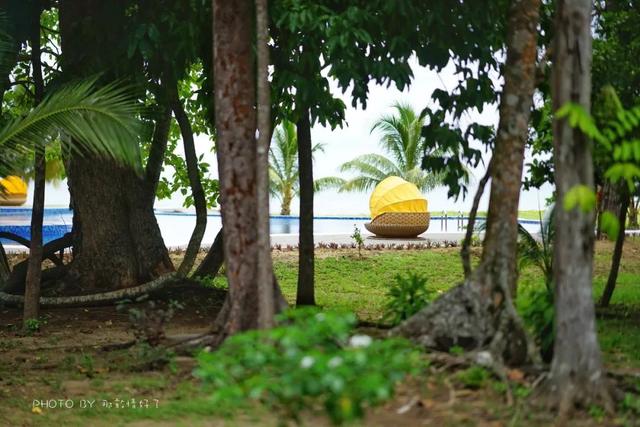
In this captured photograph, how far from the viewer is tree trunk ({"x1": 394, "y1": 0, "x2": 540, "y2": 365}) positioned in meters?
7.38

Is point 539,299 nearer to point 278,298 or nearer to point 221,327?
point 278,298

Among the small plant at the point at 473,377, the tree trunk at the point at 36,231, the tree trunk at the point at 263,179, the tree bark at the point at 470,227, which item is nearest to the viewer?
the small plant at the point at 473,377

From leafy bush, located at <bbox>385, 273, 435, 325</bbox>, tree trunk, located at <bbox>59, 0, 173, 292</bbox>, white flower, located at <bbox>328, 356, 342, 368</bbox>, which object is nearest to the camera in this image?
white flower, located at <bbox>328, 356, 342, 368</bbox>

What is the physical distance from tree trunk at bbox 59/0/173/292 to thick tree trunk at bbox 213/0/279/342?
4537mm

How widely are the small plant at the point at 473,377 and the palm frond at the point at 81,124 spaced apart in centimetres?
325

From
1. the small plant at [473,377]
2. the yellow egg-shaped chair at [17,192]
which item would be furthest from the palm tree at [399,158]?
the small plant at [473,377]

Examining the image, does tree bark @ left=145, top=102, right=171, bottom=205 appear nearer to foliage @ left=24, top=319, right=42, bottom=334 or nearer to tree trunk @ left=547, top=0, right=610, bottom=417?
foliage @ left=24, top=319, right=42, bottom=334

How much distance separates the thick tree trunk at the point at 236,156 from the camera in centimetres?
834

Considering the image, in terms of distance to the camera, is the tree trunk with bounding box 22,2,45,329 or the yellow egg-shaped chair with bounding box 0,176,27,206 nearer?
the tree trunk with bounding box 22,2,45,329

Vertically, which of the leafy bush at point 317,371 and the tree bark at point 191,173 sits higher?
the tree bark at point 191,173

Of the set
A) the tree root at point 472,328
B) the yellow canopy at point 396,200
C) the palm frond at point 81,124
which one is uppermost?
the palm frond at point 81,124

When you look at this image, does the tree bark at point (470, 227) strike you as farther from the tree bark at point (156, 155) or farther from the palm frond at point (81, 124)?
the tree bark at point (156, 155)

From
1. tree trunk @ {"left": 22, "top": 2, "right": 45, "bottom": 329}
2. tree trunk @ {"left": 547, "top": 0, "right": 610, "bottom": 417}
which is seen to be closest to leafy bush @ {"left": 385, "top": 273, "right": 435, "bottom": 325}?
tree trunk @ {"left": 547, "top": 0, "right": 610, "bottom": 417}

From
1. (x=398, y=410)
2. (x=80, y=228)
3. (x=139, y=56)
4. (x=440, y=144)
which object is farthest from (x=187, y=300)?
(x=398, y=410)
